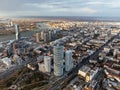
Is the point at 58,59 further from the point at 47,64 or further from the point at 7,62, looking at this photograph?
the point at 7,62

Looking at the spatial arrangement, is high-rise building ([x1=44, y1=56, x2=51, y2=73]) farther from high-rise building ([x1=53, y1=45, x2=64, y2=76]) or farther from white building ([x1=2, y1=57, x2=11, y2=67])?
white building ([x1=2, y1=57, x2=11, y2=67])

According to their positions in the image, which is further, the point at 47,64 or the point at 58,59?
the point at 47,64

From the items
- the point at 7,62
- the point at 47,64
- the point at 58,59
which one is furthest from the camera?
the point at 7,62

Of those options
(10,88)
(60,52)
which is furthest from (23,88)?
(60,52)

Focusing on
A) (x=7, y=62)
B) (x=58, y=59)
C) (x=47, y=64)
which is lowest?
(x=7, y=62)

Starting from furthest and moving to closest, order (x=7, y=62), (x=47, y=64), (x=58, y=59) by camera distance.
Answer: (x=7, y=62), (x=47, y=64), (x=58, y=59)

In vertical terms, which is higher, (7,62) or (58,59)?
(58,59)

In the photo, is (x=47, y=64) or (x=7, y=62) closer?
(x=47, y=64)

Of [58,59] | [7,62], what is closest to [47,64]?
[58,59]

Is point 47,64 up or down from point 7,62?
up

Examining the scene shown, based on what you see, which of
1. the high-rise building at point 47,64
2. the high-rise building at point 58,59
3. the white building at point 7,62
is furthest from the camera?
the white building at point 7,62

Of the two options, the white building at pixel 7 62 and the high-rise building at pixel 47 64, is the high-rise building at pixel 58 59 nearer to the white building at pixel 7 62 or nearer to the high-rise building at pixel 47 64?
the high-rise building at pixel 47 64

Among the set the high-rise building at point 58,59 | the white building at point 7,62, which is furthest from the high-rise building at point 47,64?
the white building at point 7,62
